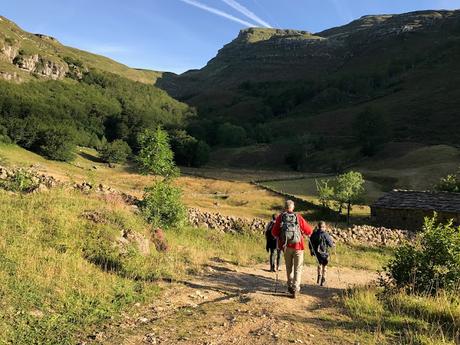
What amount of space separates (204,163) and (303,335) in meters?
95.5

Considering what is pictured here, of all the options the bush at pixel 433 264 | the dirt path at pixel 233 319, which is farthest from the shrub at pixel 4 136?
the bush at pixel 433 264

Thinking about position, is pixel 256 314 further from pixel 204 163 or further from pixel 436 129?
pixel 436 129

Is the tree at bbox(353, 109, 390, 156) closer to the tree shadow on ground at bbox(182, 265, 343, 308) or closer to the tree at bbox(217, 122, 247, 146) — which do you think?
the tree at bbox(217, 122, 247, 146)

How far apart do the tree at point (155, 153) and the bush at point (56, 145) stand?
66.9 m

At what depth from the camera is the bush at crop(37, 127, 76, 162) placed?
80.2m

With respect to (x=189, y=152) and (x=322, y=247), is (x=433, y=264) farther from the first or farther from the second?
(x=189, y=152)

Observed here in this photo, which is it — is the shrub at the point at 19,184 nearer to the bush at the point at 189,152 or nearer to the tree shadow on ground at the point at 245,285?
the tree shadow on ground at the point at 245,285

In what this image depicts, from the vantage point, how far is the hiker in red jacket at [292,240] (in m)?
10.6

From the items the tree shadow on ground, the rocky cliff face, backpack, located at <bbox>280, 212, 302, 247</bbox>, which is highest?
the rocky cliff face

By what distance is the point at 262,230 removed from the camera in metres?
25.0

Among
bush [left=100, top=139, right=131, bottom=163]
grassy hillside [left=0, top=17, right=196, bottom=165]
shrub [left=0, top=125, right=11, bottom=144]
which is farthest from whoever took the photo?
bush [left=100, top=139, right=131, bottom=163]

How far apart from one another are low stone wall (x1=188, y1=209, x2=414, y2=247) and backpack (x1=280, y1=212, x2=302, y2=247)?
12.9 meters

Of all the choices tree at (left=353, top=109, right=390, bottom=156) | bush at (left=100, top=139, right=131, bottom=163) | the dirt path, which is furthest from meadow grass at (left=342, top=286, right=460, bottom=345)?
tree at (left=353, top=109, right=390, bottom=156)

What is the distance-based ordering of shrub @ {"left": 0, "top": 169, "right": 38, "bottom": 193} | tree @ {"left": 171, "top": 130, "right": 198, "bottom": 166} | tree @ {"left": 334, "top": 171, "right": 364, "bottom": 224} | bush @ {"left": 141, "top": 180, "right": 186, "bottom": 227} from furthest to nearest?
tree @ {"left": 171, "top": 130, "right": 198, "bottom": 166}
tree @ {"left": 334, "top": 171, "right": 364, "bottom": 224}
bush @ {"left": 141, "top": 180, "right": 186, "bottom": 227}
shrub @ {"left": 0, "top": 169, "right": 38, "bottom": 193}
